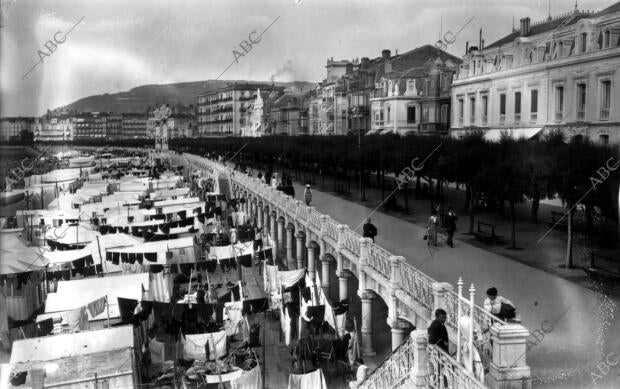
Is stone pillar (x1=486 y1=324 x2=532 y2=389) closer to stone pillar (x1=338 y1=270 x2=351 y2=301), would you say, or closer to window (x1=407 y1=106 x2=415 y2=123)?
stone pillar (x1=338 y1=270 x2=351 y2=301)

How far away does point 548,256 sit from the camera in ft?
71.4

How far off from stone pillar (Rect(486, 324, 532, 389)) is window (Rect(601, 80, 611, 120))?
22.2 metres

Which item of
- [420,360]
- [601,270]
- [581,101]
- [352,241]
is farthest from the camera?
[581,101]

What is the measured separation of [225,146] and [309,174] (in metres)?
40.7

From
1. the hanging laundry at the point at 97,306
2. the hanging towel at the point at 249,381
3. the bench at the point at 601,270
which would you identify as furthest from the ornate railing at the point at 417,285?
the hanging laundry at the point at 97,306

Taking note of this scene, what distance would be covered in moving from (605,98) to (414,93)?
1431 inches

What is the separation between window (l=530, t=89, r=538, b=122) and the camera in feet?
114

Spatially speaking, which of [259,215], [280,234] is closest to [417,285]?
[280,234]

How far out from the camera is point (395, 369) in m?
10.9

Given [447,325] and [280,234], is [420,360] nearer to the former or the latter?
[447,325]

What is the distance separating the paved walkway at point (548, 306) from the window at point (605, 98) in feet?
33.3

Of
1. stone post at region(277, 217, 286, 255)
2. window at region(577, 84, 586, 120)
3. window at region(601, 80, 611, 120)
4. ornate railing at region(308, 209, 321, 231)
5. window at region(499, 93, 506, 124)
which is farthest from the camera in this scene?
window at region(499, 93, 506, 124)

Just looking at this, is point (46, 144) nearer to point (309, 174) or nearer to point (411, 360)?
point (309, 174)

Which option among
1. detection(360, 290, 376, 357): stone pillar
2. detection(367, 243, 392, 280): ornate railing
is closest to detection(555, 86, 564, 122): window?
detection(360, 290, 376, 357): stone pillar
